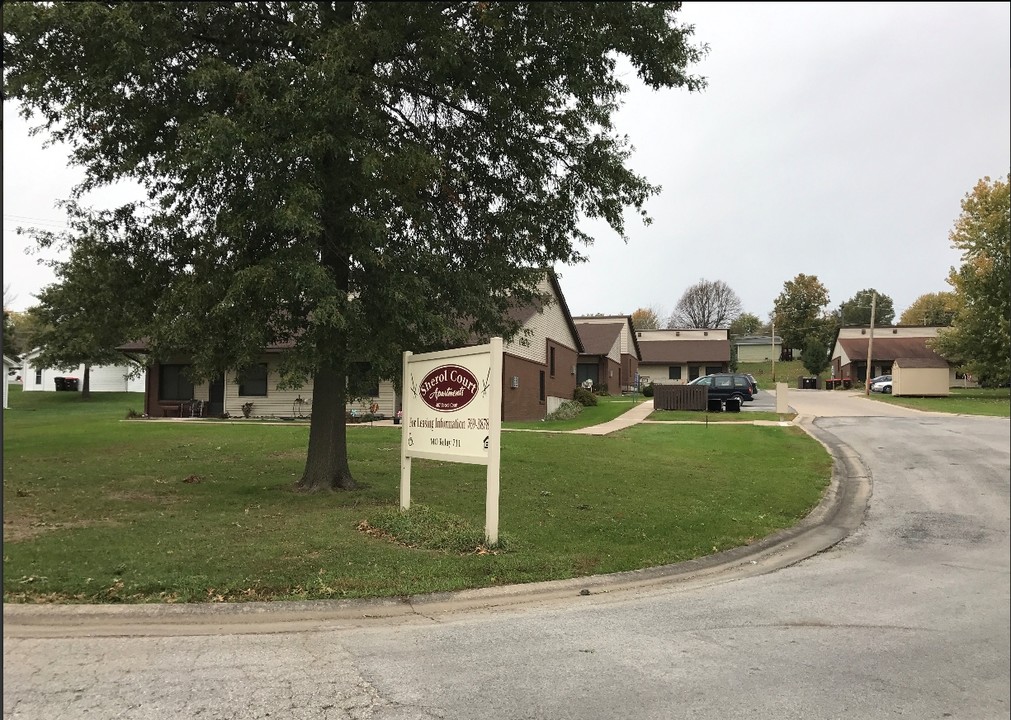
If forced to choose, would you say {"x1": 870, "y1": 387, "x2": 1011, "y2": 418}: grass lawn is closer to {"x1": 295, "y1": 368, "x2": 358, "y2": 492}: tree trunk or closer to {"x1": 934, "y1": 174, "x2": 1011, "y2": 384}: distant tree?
{"x1": 934, "y1": 174, "x2": 1011, "y2": 384}: distant tree

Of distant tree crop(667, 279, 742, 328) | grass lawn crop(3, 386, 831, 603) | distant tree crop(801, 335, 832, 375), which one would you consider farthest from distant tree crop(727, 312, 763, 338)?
grass lawn crop(3, 386, 831, 603)

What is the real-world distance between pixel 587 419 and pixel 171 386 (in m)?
17.8

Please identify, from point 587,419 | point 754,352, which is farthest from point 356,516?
point 754,352

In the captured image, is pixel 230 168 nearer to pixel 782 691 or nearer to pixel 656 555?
pixel 656 555

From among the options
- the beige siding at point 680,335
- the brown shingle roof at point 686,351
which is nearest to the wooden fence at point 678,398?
the brown shingle roof at point 686,351

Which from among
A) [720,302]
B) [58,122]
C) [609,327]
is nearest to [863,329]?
[609,327]

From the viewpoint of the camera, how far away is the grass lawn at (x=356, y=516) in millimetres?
6352

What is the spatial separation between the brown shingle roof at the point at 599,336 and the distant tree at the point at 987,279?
115ft

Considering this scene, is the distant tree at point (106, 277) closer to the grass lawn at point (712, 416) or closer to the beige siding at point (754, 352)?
the grass lawn at point (712, 416)

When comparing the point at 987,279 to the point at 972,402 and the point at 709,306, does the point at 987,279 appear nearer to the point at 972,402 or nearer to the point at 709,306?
the point at 972,402

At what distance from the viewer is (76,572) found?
20.8ft

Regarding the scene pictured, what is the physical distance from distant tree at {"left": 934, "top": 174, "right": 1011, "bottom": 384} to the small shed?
17 centimetres

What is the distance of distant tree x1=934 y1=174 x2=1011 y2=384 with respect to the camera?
3857 mm

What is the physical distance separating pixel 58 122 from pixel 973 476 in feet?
37.7
